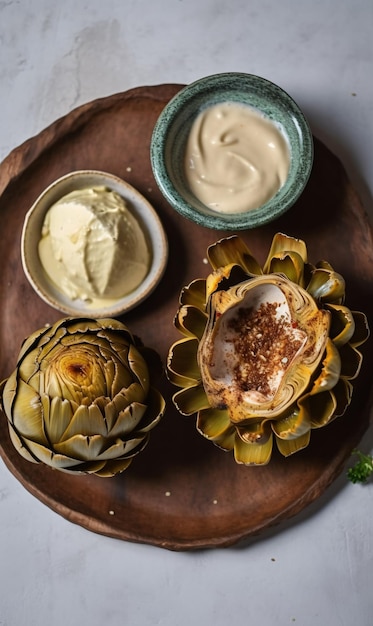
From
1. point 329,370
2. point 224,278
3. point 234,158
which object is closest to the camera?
point 329,370

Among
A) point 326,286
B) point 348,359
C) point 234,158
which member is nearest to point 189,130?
point 234,158

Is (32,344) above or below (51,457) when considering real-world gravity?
above

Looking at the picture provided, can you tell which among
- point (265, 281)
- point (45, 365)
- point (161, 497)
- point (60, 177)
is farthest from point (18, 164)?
point (161, 497)

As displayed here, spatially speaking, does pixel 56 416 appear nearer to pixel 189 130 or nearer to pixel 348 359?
pixel 348 359

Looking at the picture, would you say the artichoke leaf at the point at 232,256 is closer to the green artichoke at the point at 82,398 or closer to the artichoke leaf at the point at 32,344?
the green artichoke at the point at 82,398

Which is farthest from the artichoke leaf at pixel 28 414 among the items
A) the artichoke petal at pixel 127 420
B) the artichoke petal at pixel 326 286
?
the artichoke petal at pixel 326 286

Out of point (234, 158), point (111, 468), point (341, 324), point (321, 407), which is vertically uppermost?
point (234, 158)

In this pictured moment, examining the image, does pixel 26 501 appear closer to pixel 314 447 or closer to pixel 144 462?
pixel 144 462

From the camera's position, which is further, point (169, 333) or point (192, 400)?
point (169, 333)
